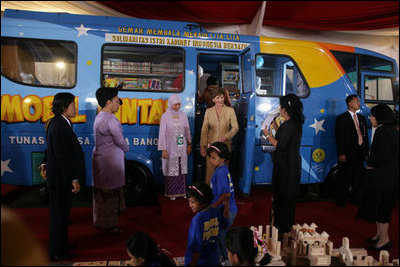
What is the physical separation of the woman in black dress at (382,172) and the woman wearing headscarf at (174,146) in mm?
2418

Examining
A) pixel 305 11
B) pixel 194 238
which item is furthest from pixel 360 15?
pixel 194 238

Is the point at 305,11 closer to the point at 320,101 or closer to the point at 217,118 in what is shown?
the point at 320,101

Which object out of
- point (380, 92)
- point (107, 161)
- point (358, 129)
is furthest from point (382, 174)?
point (107, 161)

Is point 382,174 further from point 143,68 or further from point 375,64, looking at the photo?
point 143,68

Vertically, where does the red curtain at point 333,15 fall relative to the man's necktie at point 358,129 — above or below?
above

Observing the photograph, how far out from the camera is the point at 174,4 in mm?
6609

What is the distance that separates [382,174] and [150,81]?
3362 mm

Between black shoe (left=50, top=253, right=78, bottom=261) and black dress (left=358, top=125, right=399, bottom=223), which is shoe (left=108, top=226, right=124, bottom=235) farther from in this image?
black dress (left=358, top=125, right=399, bottom=223)

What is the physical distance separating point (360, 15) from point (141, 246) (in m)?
7.60

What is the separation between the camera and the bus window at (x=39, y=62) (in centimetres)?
427

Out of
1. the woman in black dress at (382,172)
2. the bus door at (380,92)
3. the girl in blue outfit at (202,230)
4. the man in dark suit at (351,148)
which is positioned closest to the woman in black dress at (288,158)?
the woman in black dress at (382,172)

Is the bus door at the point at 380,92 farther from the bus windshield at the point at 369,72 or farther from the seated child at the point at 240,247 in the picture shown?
the seated child at the point at 240,247

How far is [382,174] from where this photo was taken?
11.0 ft

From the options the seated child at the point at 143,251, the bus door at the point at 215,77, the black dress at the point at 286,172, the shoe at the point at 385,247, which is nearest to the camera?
the seated child at the point at 143,251
